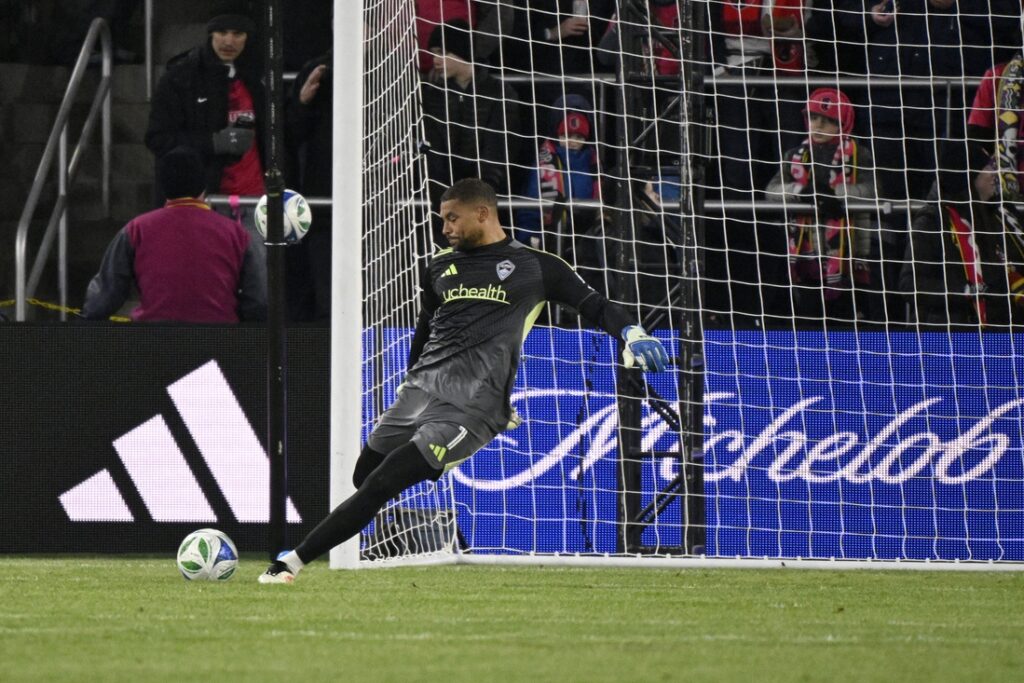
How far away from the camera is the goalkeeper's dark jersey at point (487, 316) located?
8.06 m

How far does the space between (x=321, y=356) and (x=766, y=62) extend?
4411 millimetres

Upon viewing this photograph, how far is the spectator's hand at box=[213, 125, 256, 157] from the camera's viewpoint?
12.4m

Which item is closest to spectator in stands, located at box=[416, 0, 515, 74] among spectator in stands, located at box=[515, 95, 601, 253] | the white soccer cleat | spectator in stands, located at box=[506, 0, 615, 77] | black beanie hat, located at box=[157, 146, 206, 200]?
spectator in stands, located at box=[506, 0, 615, 77]

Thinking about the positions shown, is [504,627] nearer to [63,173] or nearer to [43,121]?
[63,173]

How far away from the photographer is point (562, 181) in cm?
1169

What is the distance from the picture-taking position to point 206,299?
1088cm

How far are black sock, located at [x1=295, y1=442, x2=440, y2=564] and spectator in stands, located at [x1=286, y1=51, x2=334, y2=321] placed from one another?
4.82 metres

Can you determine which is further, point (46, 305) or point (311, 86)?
point (311, 86)

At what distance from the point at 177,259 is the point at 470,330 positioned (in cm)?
328

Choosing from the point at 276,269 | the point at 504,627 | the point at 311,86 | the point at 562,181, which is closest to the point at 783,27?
the point at 562,181

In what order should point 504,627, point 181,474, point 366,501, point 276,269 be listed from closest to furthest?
point 504,627
point 366,501
point 276,269
point 181,474

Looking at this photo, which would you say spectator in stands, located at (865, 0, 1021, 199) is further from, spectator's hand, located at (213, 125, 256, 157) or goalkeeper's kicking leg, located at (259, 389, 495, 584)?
goalkeeper's kicking leg, located at (259, 389, 495, 584)

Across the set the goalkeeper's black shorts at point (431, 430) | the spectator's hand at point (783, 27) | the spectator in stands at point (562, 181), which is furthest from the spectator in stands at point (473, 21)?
the goalkeeper's black shorts at point (431, 430)

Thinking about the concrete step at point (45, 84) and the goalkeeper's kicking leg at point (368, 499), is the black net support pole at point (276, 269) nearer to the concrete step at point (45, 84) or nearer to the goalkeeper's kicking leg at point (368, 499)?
the goalkeeper's kicking leg at point (368, 499)
